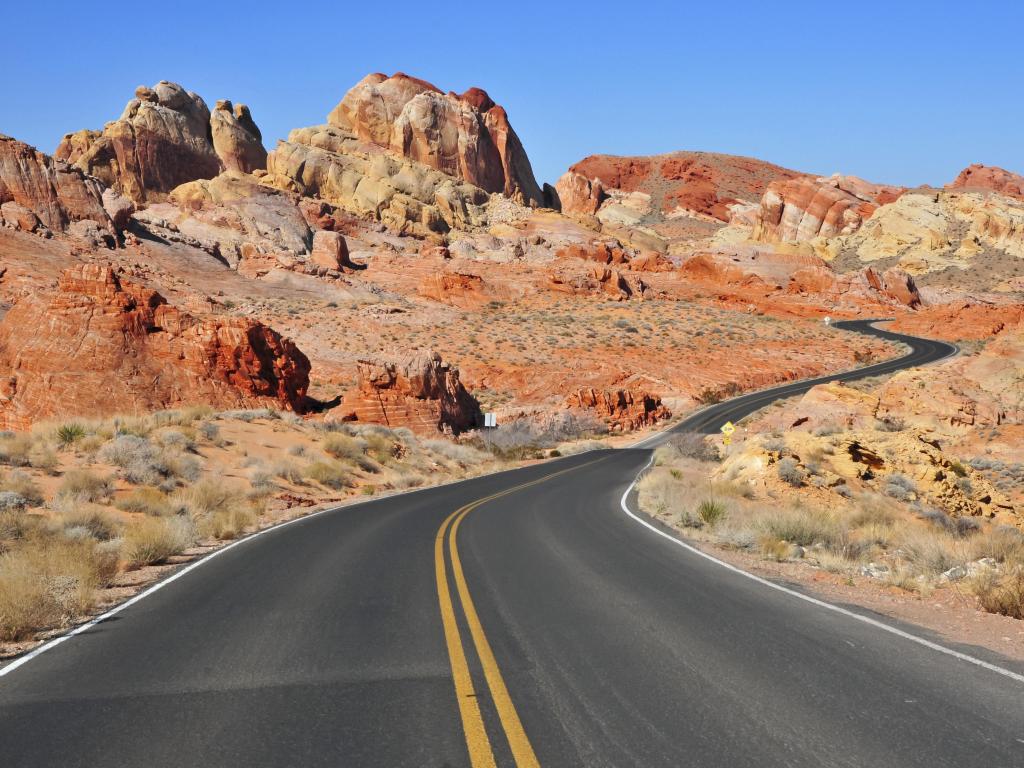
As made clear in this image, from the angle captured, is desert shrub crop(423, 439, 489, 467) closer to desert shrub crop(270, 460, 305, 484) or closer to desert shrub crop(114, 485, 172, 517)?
desert shrub crop(270, 460, 305, 484)

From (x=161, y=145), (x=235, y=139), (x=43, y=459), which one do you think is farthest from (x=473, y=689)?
(x=235, y=139)

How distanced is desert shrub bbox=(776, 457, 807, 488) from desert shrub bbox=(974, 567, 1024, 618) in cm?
896

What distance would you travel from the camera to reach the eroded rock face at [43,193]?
188 feet

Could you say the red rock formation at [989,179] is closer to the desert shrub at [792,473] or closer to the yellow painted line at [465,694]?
the desert shrub at [792,473]

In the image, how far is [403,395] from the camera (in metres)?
35.5

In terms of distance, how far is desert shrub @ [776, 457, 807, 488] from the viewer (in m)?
17.4

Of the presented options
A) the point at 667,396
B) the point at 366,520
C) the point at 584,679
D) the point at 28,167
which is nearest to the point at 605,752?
the point at 584,679

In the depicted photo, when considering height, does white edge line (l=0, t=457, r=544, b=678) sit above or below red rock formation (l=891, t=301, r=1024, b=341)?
below

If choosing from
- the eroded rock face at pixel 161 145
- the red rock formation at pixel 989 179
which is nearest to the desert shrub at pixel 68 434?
the eroded rock face at pixel 161 145

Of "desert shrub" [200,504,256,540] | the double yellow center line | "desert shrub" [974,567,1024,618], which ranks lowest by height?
"desert shrub" [974,567,1024,618]

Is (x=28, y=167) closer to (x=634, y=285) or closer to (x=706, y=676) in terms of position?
(x=634, y=285)

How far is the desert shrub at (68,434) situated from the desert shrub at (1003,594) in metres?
20.7

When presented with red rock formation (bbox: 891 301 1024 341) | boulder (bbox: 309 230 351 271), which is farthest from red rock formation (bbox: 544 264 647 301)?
red rock formation (bbox: 891 301 1024 341)

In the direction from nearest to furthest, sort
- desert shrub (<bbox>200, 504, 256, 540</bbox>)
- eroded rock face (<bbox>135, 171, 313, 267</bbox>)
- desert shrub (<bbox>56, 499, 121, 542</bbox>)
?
desert shrub (<bbox>56, 499, 121, 542</bbox>)
desert shrub (<bbox>200, 504, 256, 540</bbox>)
eroded rock face (<bbox>135, 171, 313, 267</bbox>)
